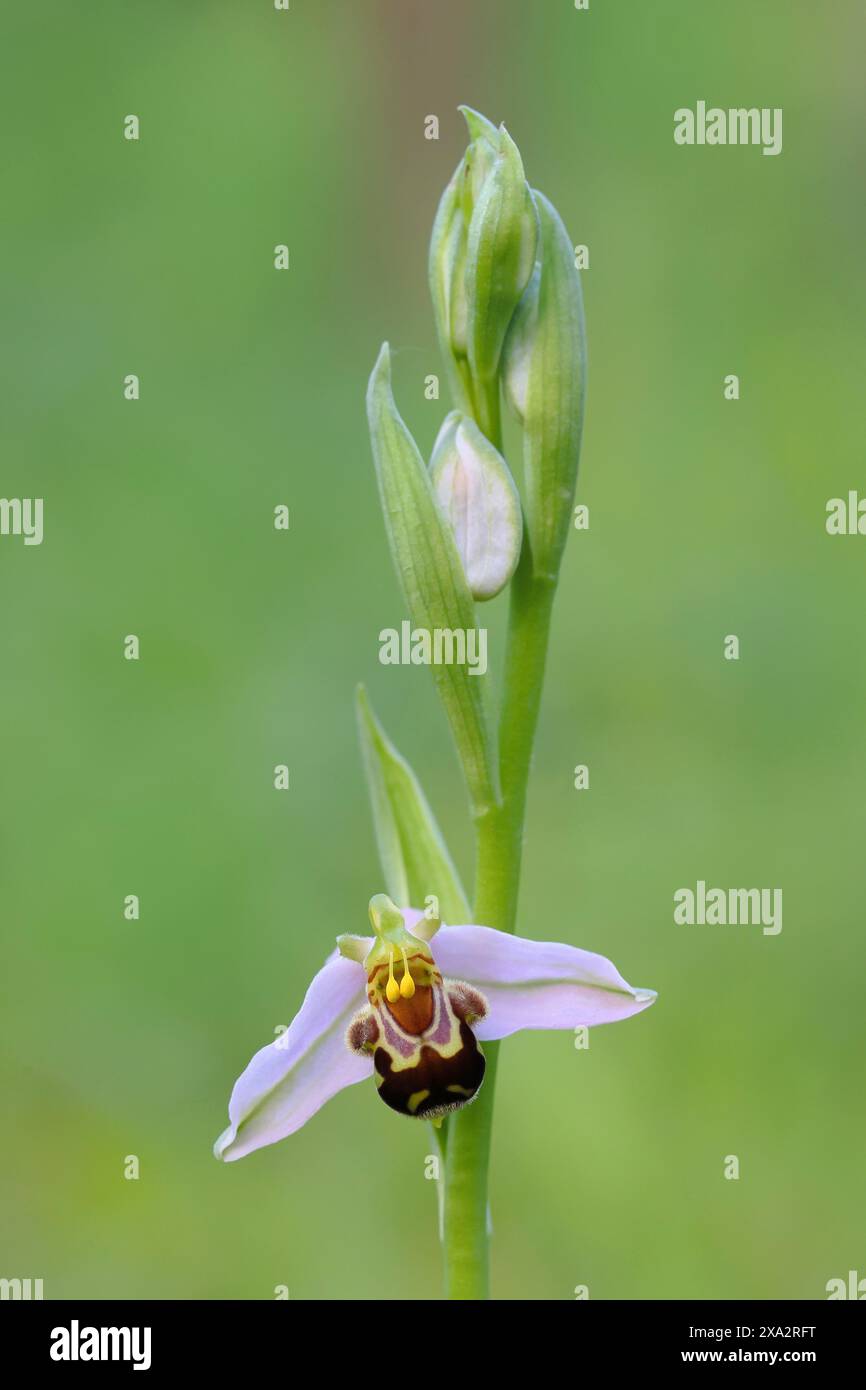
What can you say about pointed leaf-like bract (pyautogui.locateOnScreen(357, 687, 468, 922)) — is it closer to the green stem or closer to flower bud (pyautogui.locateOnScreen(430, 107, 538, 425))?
the green stem

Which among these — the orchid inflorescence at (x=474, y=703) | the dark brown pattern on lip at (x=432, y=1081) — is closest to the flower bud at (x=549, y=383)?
the orchid inflorescence at (x=474, y=703)

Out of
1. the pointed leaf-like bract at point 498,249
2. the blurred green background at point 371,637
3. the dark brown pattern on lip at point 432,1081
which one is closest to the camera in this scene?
the dark brown pattern on lip at point 432,1081

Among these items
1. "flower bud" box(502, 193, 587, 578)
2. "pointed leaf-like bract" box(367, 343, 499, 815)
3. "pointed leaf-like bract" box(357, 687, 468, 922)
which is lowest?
"pointed leaf-like bract" box(357, 687, 468, 922)

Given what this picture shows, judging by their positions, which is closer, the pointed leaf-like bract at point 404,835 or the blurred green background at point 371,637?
the pointed leaf-like bract at point 404,835

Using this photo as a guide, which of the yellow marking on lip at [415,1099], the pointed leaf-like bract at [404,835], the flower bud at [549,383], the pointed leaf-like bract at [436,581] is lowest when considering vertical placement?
the yellow marking on lip at [415,1099]

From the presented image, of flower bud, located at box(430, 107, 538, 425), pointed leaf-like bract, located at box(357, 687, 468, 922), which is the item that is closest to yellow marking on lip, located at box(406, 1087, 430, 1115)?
pointed leaf-like bract, located at box(357, 687, 468, 922)

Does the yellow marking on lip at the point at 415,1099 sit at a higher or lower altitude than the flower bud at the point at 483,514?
lower

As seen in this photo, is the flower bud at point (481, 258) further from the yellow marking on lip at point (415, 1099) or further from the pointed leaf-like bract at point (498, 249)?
the yellow marking on lip at point (415, 1099)
